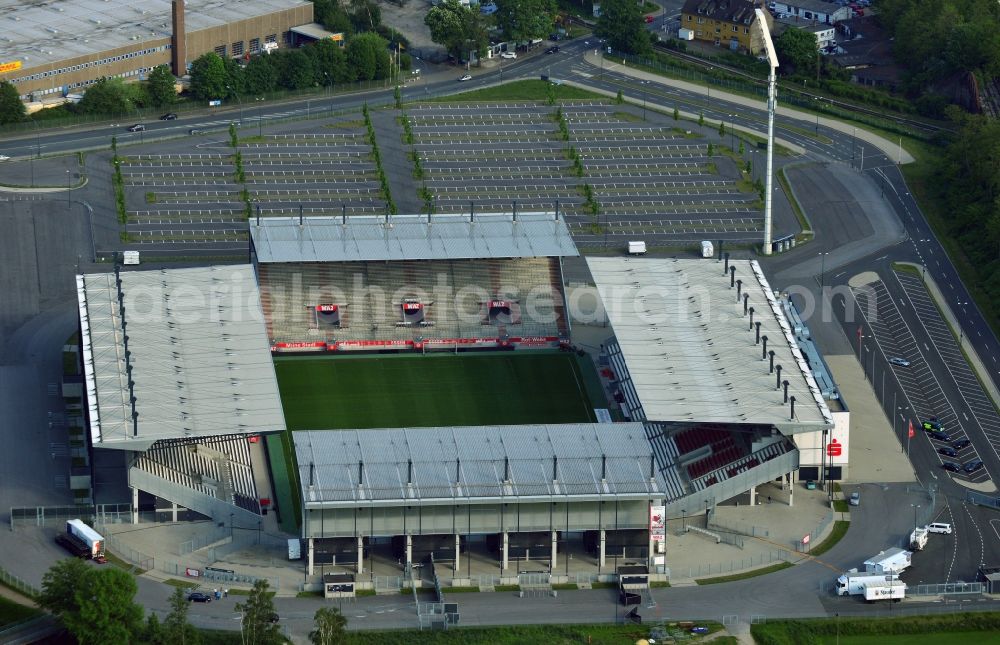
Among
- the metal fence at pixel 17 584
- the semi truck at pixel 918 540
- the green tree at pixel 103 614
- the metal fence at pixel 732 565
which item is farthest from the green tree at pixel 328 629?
the semi truck at pixel 918 540

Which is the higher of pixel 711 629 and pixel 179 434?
pixel 179 434

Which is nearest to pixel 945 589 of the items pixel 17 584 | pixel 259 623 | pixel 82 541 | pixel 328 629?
pixel 328 629

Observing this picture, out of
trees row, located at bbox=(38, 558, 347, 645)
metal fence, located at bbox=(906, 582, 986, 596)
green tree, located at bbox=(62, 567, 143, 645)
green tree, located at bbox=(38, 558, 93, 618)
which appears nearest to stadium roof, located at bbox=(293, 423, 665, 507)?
trees row, located at bbox=(38, 558, 347, 645)

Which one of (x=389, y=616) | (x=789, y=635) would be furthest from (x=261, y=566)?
(x=789, y=635)

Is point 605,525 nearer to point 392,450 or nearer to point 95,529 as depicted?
point 392,450

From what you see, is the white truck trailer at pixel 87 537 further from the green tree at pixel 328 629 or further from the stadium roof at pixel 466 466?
the green tree at pixel 328 629

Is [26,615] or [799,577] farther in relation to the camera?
[799,577]

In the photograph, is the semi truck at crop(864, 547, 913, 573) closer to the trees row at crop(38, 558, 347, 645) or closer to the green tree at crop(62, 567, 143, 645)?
the trees row at crop(38, 558, 347, 645)
